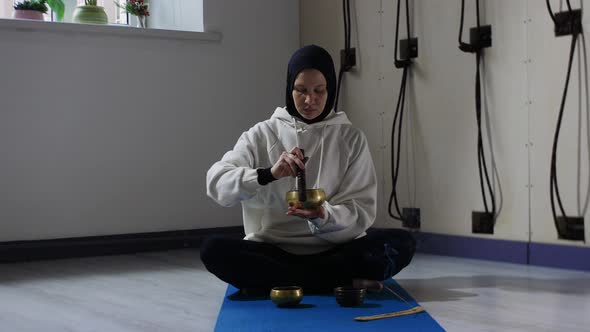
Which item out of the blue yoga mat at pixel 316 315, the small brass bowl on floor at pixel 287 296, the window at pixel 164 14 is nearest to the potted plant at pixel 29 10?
the window at pixel 164 14

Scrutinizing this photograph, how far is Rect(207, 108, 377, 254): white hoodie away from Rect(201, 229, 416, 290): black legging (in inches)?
2.4

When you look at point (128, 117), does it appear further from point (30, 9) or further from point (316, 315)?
point (316, 315)

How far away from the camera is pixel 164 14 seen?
4871mm

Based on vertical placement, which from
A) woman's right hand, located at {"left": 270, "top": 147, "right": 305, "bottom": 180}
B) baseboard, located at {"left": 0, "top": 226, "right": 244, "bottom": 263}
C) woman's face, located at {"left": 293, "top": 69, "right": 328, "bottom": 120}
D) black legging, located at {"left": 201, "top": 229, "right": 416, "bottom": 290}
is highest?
woman's face, located at {"left": 293, "top": 69, "right": 328, "bottom": 120}

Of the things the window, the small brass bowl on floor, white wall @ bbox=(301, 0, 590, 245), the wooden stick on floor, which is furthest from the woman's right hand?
the window

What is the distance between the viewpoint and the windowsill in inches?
165

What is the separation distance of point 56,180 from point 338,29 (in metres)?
1.82

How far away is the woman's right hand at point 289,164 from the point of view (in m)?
2.59

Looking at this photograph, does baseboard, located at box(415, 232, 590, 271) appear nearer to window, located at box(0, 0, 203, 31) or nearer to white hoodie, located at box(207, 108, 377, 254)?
white hoodie, located at box(207, 108, 377, 254)

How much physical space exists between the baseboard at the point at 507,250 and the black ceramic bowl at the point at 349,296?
1.25 metres

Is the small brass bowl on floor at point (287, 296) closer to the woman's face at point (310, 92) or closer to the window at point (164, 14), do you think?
the woman's face at point (310, 92)

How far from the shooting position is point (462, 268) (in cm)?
362

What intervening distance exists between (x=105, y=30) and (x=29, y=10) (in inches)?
17.7

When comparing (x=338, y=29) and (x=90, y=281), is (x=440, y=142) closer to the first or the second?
(x=338, y=29)
